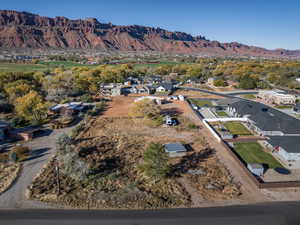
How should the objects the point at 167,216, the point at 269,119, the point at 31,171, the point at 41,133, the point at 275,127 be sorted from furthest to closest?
the point at 269,119, the point at 41,133, the point at 275,127, the point at 31,171, the point at 167,216

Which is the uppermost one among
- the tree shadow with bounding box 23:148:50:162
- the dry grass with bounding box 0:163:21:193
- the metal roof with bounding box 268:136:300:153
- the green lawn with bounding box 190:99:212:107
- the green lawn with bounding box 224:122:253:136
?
the green lawn with bounding box 190:99:212:107

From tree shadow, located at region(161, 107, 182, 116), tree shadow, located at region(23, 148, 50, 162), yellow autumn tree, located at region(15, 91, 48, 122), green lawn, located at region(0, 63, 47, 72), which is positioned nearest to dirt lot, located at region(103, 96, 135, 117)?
tree shadow, located at region(161, 107, 182, 116)

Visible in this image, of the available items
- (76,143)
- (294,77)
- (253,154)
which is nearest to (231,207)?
(253,154)

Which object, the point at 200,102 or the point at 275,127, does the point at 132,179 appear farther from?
the point at 200,102

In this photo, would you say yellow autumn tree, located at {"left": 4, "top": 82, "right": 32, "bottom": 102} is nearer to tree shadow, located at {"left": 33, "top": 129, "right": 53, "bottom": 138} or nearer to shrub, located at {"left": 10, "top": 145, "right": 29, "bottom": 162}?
tree shadow, located at {"left": 33, "top": 129, "right": 53, "bottom": 138}

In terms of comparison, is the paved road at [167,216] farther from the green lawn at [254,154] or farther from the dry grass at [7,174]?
the green lawn at [254,154]

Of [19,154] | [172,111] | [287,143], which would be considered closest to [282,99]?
[172,111]
